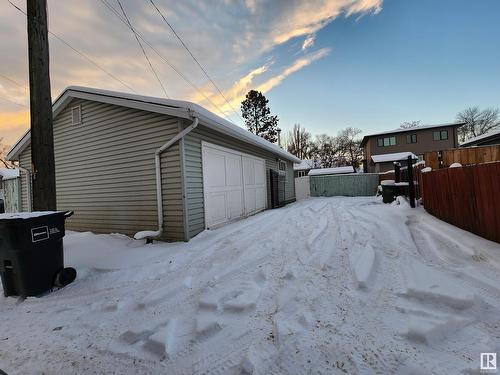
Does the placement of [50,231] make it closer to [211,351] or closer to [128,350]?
[128,350]

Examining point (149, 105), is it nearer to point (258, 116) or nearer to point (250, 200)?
point (250, 200)

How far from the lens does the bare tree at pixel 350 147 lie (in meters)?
45.0

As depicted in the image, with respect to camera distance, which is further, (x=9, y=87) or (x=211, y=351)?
(x=9, y=87)

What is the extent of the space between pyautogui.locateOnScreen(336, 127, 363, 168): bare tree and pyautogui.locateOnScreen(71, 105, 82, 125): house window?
4388 cm

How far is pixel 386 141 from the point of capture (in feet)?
102

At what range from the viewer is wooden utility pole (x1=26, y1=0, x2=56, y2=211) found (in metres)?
3.90

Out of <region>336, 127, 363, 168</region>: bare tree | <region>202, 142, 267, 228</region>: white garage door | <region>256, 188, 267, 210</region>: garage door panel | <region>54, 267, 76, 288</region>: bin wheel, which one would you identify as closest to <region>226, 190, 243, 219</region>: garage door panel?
<region>202, 142, 267, 228</region>: white garage door

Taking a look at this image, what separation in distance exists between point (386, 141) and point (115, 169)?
32.8 meters

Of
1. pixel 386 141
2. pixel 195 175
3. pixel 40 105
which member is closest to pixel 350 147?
pixel 386 141

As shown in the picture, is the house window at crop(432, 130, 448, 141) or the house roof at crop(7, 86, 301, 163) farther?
the house window at crop(432, 130, 448, 141)

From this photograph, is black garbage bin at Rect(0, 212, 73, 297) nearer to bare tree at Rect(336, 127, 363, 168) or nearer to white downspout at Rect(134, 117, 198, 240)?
white downspout at Rect(134, 117, 198, 240)

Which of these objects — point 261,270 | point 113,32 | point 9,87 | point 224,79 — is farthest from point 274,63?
point 9,87

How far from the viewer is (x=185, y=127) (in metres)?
5.56

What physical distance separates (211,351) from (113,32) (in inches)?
336
